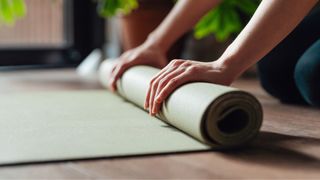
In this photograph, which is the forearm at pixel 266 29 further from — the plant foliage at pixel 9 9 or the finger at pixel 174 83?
the plant foliage at pixel 9 9

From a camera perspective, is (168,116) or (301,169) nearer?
(301,169)

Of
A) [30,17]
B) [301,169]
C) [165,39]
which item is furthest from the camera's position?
[30,17]

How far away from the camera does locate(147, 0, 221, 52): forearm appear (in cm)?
160

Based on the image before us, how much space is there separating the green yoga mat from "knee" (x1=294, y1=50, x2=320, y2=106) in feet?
1.30

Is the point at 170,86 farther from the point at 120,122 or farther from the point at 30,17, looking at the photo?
the point at 30,17

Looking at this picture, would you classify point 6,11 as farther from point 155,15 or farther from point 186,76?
point 186,76

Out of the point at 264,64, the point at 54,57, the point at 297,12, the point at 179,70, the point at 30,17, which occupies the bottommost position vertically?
the point at 54,57

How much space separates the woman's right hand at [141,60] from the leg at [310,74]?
0.37 m

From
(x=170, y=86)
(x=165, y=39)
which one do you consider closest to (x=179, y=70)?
(x=170, y=86)

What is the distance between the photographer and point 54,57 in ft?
10.1

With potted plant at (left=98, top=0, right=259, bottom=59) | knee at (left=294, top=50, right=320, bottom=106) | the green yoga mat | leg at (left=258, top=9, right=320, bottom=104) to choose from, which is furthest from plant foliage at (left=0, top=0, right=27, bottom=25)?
knee at (left=294, top=50, right=320, bottom=106)

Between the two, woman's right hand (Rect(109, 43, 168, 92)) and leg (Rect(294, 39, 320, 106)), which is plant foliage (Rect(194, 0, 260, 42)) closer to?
woman's right hand (Rect(109, 43, 168, 92))

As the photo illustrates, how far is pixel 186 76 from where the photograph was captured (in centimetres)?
111

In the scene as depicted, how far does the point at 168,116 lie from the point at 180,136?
0.06 m
